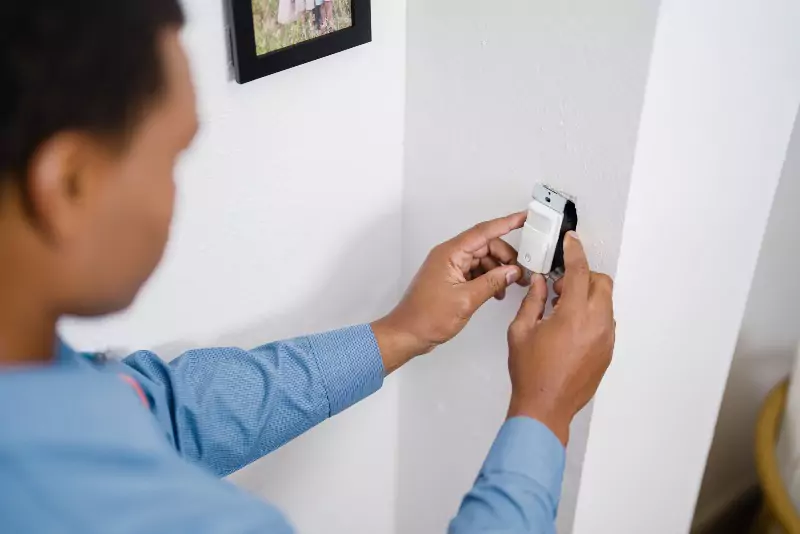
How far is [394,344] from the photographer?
87 cm

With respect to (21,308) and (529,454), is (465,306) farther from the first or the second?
(21,308)

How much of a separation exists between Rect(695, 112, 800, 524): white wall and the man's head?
→ 0.92 m

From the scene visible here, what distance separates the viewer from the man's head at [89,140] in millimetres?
430

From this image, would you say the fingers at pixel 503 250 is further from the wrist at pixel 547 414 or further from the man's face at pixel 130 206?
the man's face at pixel 130 206

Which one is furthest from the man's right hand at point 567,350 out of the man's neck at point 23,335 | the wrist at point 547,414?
the man's neck at point 23,335

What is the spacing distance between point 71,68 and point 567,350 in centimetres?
46

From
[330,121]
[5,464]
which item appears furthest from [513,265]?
[5,464]

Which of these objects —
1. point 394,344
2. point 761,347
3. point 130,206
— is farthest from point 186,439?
point 761,347

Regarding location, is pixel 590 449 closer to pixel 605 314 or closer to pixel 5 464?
pixel 605 314

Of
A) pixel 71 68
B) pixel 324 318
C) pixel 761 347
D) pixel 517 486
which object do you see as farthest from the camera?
pixel 761 347

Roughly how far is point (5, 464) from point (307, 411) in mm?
412

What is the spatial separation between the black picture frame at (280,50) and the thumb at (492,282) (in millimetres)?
253

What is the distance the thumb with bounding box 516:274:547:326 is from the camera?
783 millimetres

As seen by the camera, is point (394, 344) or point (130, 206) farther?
point (394, 344)
